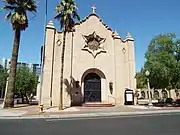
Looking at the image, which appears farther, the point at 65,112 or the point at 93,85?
the point at 93,85

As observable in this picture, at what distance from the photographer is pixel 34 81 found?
33.7 m

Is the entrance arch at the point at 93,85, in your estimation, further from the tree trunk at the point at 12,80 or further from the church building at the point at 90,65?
the tree trunk at the point at 12,80

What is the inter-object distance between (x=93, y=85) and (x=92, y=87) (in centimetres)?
32

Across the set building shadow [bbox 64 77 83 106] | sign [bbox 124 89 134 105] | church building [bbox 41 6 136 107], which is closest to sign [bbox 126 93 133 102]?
sign [bbox 124 89 134 105]

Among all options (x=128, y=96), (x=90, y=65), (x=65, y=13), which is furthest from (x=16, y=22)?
(x=128, y=96)

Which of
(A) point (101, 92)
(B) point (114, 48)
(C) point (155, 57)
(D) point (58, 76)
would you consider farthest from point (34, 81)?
(C) point (155, 57)

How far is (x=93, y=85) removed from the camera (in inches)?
1124

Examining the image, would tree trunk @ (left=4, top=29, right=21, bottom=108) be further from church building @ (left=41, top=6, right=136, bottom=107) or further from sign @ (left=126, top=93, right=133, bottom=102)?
sign @ (left=126, top=93, right=133, bottom=102)

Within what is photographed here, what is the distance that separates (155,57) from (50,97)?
1398 cm

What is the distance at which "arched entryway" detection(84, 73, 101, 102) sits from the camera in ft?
91.8

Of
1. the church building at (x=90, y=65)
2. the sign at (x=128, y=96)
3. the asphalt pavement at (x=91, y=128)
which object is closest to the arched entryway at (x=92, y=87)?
the church building at (x=90, y=65)

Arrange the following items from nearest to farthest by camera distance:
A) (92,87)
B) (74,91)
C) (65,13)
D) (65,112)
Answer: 1. (65,112)
2. (65,13)
3. (74,91)
4. (92,87)

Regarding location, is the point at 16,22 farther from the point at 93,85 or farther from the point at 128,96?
the point at 128,96

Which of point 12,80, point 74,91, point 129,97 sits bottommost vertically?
point 129,97
